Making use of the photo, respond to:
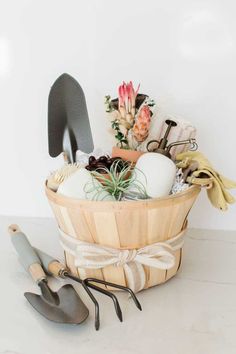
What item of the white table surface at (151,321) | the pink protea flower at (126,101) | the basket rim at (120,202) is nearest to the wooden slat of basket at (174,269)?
the white table surface at (151,321)

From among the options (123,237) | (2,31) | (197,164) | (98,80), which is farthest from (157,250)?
(2,31)

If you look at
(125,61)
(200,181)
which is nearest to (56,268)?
(200,181)

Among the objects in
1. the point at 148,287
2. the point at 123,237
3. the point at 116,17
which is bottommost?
the point at 148,287

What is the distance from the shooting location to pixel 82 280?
0.68 m

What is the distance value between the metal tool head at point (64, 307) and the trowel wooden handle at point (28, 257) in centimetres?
5

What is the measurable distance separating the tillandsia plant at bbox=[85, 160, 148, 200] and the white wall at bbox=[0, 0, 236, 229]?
0.29 m

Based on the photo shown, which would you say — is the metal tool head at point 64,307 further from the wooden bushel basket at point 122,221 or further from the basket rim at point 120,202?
the basket rim at point 120,202

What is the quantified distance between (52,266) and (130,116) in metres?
0.30

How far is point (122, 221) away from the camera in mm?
631

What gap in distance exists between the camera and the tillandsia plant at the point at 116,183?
662 mm

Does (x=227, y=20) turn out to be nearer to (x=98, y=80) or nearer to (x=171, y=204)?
(x=98, y=80)

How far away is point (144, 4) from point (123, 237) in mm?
539

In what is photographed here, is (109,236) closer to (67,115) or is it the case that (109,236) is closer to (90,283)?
(90,283)

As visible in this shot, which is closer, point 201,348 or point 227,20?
point 201,348
